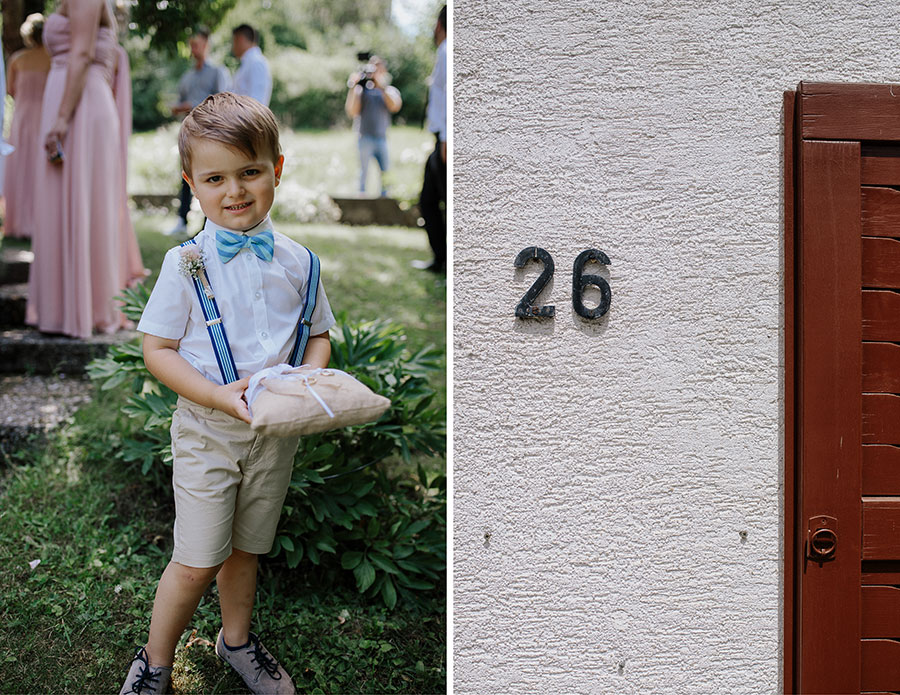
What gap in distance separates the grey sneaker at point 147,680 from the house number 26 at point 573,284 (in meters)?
1.52

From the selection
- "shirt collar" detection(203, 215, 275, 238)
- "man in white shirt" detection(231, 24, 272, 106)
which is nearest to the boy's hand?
"shirt collar" detection(203, 215, 275, 238)

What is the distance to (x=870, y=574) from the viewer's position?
7.32 ft

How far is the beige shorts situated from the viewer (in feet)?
7.88

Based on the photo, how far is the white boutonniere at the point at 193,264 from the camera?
2.24m

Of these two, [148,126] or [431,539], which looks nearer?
[431,539]

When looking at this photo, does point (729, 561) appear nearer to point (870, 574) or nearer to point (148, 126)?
point (870, 574)

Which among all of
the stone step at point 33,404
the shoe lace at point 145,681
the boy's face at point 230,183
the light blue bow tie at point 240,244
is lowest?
the shoe lace at point 145,681

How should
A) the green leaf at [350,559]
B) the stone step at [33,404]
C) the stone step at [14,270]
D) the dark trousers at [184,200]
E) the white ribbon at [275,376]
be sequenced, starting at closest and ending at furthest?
the white ribbon at [275,376]
the green leaf at [350,559]
the stone step at [33,404]
the stone step at [14,270]
the dark trousers at [184,200]

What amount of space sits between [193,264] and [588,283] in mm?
1007

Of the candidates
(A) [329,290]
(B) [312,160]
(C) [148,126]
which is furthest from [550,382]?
(C) [148,126]

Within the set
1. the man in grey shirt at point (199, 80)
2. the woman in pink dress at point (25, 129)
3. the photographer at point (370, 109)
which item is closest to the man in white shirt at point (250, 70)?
the man in grey shirt at point (199, 80)

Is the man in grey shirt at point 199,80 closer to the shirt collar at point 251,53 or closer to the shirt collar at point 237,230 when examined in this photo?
the shirt collar at point 251,53

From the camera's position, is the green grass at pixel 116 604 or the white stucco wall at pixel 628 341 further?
the green grass at pixel 116 604

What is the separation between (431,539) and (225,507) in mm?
1355
